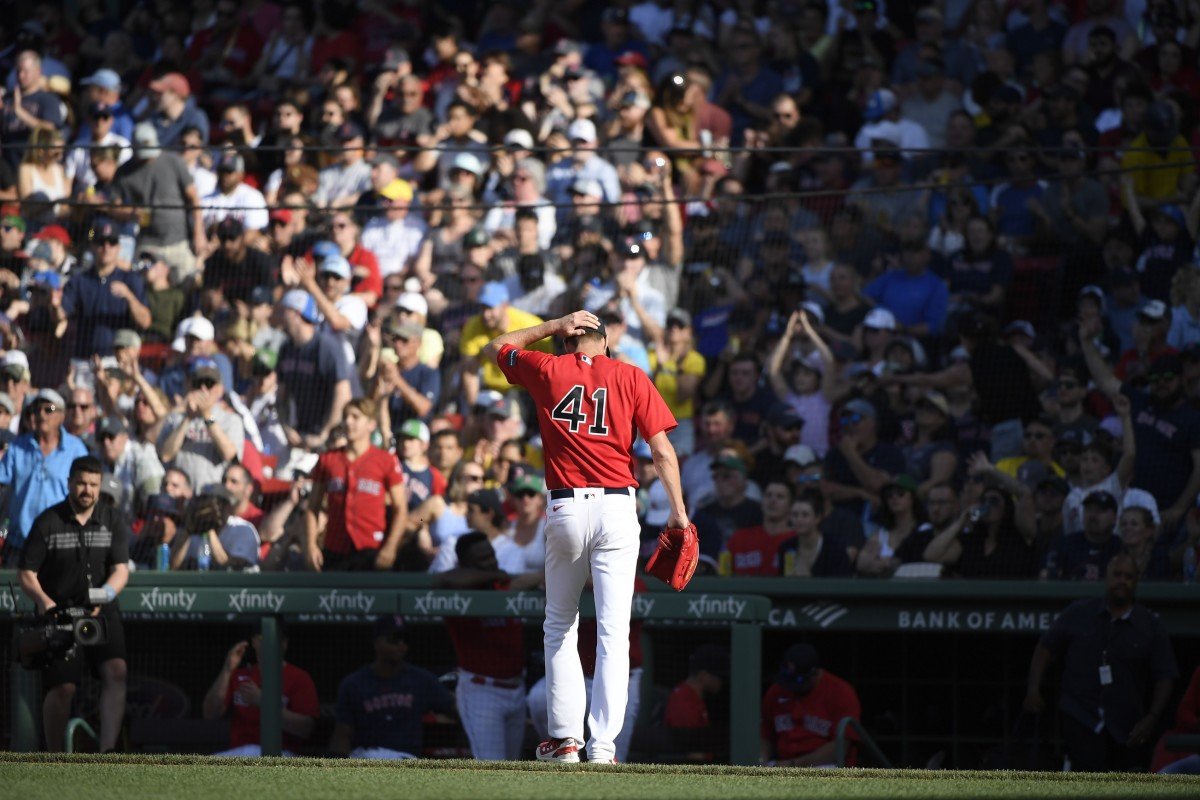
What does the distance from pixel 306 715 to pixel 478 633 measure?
1029 mm

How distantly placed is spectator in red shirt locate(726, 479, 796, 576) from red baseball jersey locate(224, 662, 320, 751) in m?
2.40

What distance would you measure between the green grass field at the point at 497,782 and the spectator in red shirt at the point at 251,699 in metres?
2.40

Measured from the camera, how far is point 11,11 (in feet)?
54.3

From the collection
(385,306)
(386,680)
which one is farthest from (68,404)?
(386,680)

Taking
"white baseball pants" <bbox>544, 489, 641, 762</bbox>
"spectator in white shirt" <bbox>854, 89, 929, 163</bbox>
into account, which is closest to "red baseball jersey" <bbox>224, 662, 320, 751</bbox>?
"white baseball pants" <bbox>544, 489, 641, 762</bbox>

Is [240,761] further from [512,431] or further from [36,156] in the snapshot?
[36,156]

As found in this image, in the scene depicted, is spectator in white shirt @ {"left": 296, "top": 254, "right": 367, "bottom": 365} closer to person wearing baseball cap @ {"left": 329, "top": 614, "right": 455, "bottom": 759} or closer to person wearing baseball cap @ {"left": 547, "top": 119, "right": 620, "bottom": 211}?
Answer: person wearing baseball cap @ {"left": 547, "top": 119, "right": 620, "bottom": 211}

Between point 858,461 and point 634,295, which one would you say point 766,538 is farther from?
point 634,295

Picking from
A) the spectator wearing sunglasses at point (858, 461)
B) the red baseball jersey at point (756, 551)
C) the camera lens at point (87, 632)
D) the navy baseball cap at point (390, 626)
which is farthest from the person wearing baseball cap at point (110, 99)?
the red baseball jersey at point (756, 551)

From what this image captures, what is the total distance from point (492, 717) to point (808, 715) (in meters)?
1.64

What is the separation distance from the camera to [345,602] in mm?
10141

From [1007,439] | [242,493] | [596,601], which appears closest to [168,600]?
[242,493]

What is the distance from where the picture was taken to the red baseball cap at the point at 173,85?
49.1 ft

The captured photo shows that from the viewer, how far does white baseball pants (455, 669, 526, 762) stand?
9766mm
